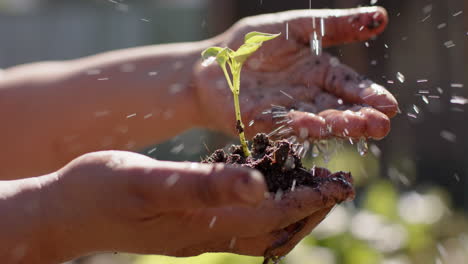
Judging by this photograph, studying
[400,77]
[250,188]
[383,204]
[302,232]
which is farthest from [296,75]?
[400,77]

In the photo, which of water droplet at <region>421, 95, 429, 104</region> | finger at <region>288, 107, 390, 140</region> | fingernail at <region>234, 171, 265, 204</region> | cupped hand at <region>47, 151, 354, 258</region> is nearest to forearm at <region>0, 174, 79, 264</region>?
cupped hand at <region>47, 151, 354, 258</region>

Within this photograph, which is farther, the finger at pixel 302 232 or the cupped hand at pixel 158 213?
the finger at pixel 302 232

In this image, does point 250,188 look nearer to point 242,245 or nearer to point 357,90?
point 242,245

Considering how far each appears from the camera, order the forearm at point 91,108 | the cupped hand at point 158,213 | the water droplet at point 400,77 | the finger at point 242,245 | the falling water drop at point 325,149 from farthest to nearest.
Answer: the water droplet at point 400,77
the forearm at point 91,108
the falling water drop at point 325,149
the finger at point 242,245
the cupped hand at point 158,213

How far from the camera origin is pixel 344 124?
1417 mm

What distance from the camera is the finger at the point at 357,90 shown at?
1572 millimetres

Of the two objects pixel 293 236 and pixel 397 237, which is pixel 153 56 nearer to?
pixel 293 236

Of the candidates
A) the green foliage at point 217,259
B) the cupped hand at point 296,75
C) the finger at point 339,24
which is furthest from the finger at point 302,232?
the green foliage at point 217,259

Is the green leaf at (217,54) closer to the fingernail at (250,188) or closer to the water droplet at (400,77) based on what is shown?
the fingernail at (250,188)

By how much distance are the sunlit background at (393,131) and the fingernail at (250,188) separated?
166 centimetres

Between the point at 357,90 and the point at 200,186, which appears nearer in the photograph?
the point at 200,186

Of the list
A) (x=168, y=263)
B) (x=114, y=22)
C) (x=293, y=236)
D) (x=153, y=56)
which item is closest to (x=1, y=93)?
(x=153, y=56)

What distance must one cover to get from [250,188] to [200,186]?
108mm

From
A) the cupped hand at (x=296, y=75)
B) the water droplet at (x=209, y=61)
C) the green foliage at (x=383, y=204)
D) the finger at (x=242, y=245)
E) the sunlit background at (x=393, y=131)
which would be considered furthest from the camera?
the green foliage at (x=383, y=204)
